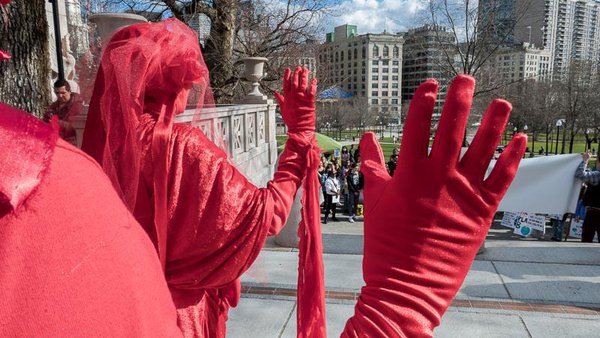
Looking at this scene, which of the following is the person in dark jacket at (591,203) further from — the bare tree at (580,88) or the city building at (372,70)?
the city building at (372,70)

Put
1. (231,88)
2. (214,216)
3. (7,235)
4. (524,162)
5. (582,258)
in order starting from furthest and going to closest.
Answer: (231,88), (524,162), (582,258), (214,216), (7,235)

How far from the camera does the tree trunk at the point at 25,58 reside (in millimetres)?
2605

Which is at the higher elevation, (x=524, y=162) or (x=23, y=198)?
(x=23, y=198)

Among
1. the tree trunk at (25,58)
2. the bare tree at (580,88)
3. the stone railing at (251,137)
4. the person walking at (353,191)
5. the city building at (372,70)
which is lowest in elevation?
the person walking at (353,191)

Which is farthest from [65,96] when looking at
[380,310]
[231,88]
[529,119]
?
[529,119]

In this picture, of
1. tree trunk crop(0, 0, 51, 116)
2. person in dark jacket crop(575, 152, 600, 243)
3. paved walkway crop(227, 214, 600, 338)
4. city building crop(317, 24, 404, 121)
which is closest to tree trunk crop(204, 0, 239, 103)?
paved walkway crop(227, 214, 600, 338)

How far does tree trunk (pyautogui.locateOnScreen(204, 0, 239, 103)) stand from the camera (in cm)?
1343

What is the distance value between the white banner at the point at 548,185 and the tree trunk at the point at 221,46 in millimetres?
9210

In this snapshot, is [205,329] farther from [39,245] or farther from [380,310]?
[39,245]

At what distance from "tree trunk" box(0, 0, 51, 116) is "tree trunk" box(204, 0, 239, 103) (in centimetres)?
1083

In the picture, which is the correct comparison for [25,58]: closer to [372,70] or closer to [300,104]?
[300,104]

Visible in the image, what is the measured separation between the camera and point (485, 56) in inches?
536

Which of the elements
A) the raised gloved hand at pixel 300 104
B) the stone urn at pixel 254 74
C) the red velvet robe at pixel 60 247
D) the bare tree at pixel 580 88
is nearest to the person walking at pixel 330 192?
the stone urn at pixel 254 74

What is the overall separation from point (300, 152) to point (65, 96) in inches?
116
